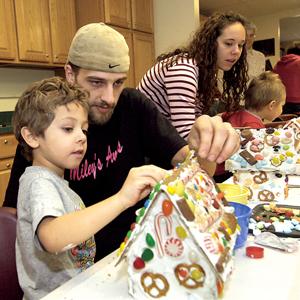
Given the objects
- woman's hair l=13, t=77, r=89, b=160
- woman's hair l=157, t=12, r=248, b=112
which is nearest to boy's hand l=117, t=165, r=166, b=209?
woman's hair l=13, t=77, r=89, b=160

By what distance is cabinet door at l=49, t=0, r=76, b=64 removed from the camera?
11.0 feet

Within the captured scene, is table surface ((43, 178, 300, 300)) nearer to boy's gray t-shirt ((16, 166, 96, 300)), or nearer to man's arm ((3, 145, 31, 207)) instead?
boy's gray t-shirt ((16, 166, 96, 300))

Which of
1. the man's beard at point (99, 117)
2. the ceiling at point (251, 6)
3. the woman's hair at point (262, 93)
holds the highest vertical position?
the ceiling at point (251, 6)

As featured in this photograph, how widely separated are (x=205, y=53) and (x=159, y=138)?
595 millimetres

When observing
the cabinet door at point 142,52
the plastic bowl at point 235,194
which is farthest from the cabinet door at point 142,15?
the plastic bowl at point 235,194

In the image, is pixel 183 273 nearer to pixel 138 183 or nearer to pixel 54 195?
pixel 138 183

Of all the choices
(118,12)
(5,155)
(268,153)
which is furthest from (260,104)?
(118,12)

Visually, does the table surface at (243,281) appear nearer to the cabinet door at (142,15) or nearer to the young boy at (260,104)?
the young boy at (260,104)

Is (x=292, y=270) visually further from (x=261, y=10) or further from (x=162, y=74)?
(x=261, y=10)

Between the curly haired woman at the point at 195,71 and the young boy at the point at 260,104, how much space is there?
29cm

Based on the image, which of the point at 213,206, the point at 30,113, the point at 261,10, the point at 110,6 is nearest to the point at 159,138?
the point at 30,113

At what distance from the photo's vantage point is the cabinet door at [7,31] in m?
2.90

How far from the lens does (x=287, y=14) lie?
6828 millimetres

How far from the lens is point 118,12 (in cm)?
358
